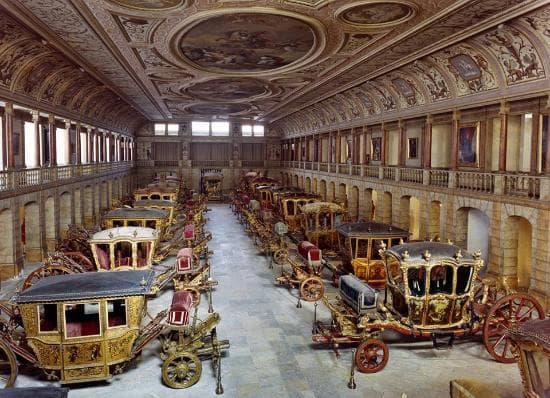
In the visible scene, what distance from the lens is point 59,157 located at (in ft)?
85.9

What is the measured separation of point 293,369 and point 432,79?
532 inches

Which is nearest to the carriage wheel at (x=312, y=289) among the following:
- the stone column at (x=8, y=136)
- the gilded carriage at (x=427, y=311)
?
the gilded carriage at (x=427, y=311)

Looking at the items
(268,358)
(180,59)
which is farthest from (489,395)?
(180,59)

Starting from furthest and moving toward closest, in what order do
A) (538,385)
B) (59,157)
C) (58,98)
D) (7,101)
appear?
(59,157) → (58,98) → (7,101) → (538,385)

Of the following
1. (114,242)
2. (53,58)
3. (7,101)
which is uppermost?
(53,58)

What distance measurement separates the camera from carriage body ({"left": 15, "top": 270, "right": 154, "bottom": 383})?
786 centimetres

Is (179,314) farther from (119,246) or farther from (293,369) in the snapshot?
(119,246)

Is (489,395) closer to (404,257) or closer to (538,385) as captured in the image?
(538,385)

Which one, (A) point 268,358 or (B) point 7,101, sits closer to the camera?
(A) point 268,358

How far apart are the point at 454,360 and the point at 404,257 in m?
2.43

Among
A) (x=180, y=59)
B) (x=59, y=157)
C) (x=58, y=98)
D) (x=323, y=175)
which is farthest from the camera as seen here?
(x=323, y=175)

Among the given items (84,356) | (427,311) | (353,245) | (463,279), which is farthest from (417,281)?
(84,356)

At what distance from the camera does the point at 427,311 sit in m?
9.53

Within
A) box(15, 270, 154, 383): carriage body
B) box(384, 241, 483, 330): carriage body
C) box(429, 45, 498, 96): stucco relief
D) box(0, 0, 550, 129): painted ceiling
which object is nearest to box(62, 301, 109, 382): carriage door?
box(15, 270, 154, 383): carriage body
